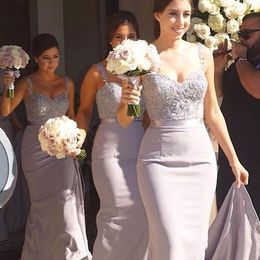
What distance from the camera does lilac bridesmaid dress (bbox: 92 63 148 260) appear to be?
17.5ft

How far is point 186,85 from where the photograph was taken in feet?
15.3

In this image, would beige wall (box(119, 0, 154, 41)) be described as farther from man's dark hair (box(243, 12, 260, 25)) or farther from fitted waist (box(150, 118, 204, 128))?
fitted waist (box(150, 118, 204, 128))

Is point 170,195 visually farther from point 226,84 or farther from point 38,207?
point 38,207

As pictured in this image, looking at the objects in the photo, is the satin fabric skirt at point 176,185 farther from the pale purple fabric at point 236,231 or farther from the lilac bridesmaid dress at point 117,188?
the lilac bridesmaid dress at point 117,188

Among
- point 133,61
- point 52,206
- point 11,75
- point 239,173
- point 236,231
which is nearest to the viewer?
point 133,61

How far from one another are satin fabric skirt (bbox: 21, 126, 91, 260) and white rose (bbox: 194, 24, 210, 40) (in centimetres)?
149

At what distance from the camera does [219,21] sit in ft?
17.9

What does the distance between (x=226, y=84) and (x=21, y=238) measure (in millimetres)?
3173

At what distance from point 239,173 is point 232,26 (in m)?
1.10

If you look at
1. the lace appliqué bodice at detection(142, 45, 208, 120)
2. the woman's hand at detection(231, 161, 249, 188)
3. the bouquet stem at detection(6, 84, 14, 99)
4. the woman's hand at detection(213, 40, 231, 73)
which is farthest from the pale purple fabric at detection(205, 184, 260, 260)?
the bouquet stem at detection(6, 84, 14, 99)

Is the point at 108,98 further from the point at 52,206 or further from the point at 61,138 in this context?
the point at 52,206

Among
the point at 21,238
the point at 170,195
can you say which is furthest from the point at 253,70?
the point at 21,238

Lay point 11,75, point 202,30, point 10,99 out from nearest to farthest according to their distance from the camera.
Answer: point 202,30
point 11,75
point 10,99

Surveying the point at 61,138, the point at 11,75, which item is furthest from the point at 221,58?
the point at 11,75
